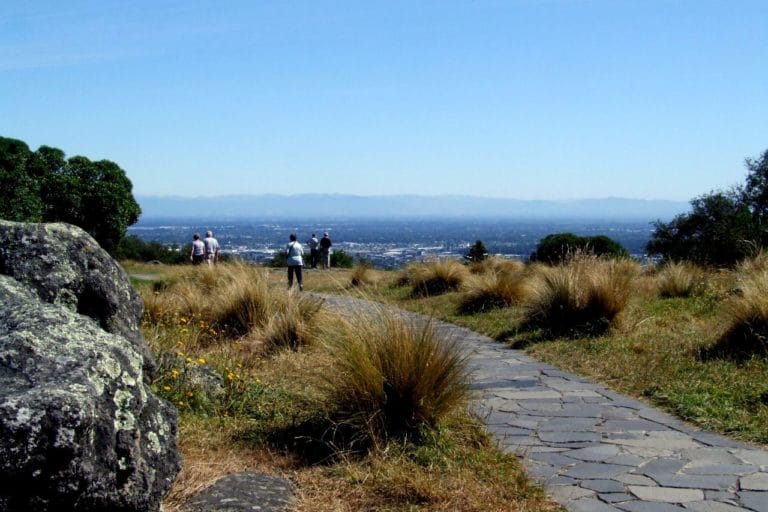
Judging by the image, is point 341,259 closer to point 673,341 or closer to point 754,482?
point 673,341

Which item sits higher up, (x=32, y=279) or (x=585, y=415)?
(x=32, y=279)

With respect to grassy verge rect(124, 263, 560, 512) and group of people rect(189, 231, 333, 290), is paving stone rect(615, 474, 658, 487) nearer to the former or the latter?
grassy verge rect(124, 263, 560, 512)

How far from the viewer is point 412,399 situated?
546cm

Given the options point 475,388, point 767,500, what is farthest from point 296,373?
point 767,500

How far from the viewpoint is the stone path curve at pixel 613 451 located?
4504mm

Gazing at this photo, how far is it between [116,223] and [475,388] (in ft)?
87.4

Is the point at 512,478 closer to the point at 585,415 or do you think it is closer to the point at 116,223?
the point at 585,415

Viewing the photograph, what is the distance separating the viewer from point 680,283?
43.3ft

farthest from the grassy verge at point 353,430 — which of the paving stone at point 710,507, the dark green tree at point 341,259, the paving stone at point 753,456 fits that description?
the dark green tree at point 341,259

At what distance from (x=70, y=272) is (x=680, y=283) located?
11.3 meters

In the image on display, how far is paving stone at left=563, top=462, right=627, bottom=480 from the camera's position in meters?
4.91

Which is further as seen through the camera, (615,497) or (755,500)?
(615,497)

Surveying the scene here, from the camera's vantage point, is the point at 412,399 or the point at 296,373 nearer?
the point at 412,399

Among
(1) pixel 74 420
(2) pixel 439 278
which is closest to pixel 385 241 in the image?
(2) pixel 439 278
